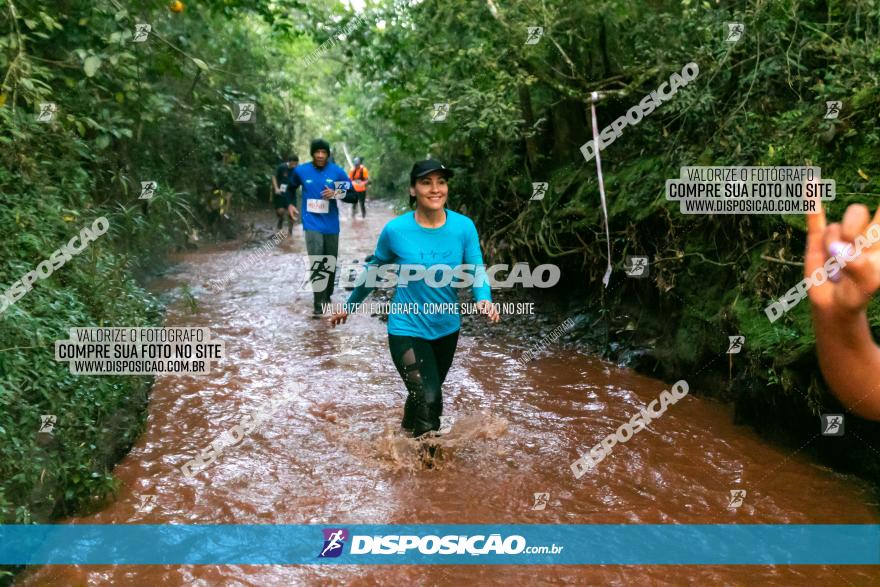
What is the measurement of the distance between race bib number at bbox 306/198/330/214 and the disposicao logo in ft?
16.5

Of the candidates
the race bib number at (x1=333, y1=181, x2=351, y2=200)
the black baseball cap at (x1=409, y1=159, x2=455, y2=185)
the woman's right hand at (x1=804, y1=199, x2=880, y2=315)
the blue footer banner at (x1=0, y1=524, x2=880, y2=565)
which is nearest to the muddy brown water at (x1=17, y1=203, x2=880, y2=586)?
the blue footer banner at (x1=0, y1=524, x2=880, y2=565)

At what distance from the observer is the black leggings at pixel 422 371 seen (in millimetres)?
4543

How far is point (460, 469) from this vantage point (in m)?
4.82

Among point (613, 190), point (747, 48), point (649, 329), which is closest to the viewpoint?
point (747, 48)

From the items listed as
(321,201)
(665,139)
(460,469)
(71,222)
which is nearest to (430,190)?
(460,469)

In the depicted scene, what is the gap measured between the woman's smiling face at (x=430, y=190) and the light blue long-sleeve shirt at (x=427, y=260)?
146 millimetres

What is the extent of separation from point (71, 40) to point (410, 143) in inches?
187

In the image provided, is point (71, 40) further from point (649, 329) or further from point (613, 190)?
point (649, 329)

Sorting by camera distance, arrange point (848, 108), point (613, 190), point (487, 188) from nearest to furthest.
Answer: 1. point (848, 108)
2. point (613, 190)
3. point (487, 188)

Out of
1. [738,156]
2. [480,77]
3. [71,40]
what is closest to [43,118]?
[71,40]

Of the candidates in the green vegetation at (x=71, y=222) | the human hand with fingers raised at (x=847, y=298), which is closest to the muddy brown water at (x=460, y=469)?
the green vegetation at (x=71, y=222)

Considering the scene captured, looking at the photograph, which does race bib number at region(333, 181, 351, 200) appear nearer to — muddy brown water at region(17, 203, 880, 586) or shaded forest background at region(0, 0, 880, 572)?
shaded forest background at region(0, 0, 880, 572)

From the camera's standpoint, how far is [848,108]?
208 inches

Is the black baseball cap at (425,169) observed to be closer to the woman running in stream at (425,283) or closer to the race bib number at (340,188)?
the woman running in stream at (425,283)
